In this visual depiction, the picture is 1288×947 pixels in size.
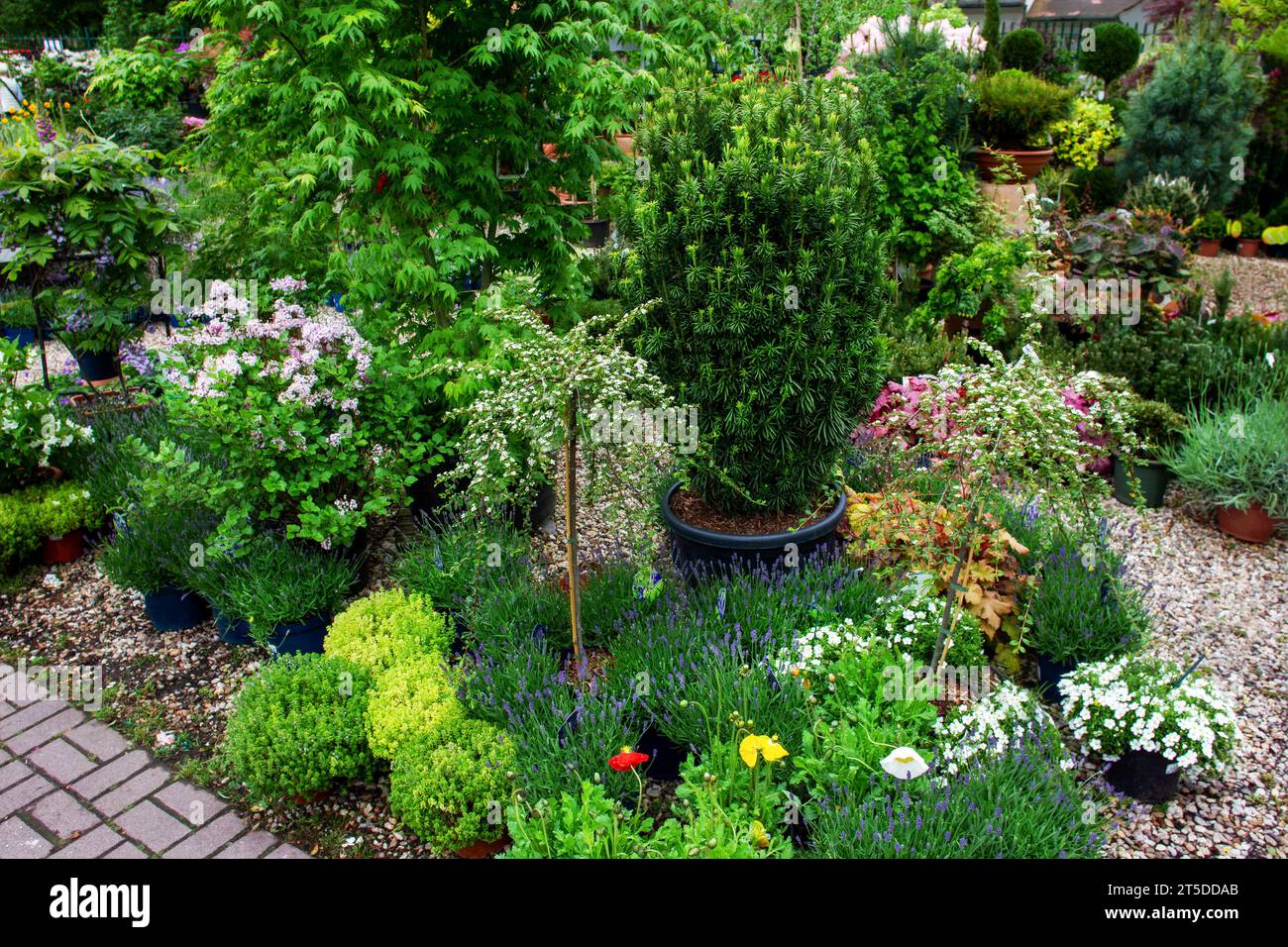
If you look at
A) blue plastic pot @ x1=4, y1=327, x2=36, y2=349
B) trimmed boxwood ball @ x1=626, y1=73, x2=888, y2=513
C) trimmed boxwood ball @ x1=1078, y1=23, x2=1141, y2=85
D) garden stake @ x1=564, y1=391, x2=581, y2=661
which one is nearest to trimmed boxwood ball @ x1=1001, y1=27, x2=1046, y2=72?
trimmed boxwood ball @ x1=1078, y1=23, x2=1141, y2=85

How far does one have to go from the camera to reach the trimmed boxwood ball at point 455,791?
3035mm

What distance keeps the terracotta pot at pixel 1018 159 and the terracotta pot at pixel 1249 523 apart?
385cm

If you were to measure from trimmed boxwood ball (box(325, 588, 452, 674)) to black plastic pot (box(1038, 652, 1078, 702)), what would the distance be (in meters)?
2.61

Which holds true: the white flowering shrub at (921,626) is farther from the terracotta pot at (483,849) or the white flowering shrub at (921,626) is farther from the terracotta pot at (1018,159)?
the terracotta pot at (1018,159)

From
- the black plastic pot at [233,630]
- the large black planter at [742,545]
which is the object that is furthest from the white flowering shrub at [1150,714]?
the black plastic pot at [233,630]

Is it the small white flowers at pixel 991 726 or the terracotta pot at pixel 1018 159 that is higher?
Result: the terracotta pot at pixel 1018 159

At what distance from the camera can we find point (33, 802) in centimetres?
360

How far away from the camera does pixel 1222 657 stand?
13.9ft

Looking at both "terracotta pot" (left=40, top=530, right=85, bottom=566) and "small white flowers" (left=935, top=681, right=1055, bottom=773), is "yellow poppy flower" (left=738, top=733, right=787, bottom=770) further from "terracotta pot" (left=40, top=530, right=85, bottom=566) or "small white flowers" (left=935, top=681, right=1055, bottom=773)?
"terracotta pot" (left=40, top=530, right=85, bottom=566)

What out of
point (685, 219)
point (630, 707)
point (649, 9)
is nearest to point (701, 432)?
point (685, 219)

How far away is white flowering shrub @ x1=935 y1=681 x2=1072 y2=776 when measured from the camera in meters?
3.19

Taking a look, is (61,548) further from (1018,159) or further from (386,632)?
(1018,159)

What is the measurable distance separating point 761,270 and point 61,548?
4355 millimetres

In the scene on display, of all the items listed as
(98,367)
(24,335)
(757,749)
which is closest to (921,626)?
(757,749)
